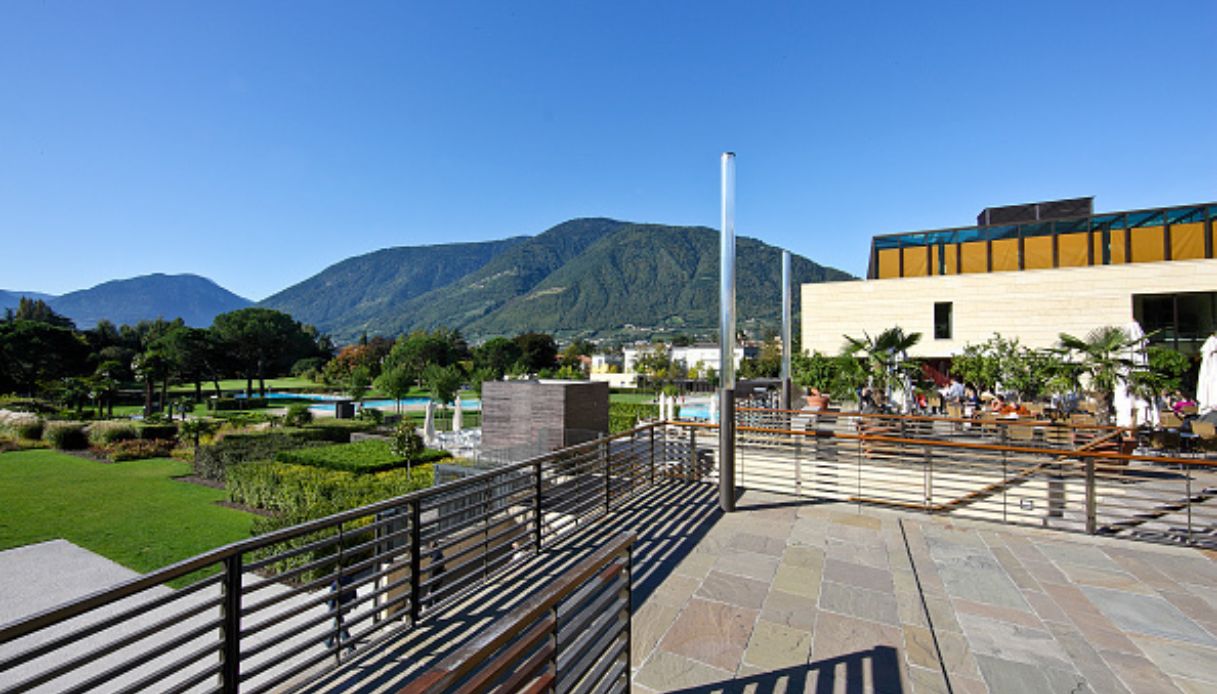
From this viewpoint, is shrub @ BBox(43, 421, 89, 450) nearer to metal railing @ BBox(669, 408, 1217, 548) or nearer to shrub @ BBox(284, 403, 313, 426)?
shrub @ BBox(284, 403, 313, 426)

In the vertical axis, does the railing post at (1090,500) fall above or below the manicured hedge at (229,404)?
above

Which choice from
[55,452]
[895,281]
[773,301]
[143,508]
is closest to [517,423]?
[143,508]

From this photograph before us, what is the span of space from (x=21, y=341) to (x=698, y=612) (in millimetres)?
60459

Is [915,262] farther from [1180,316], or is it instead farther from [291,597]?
[291,597]

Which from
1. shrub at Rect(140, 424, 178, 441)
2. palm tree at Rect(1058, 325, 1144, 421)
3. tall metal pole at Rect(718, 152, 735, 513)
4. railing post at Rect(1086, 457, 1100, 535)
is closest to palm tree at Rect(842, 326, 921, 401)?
palm tree at Rect(1058, 325, 1144, 421)

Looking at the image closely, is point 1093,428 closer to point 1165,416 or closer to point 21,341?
point 1165,416

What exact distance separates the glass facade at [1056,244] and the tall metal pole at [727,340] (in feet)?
82.1

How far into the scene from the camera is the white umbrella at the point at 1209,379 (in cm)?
1045

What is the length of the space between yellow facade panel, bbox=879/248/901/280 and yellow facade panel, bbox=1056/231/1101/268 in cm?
645

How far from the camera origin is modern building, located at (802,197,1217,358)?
2152cm

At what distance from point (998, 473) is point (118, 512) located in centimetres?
1812

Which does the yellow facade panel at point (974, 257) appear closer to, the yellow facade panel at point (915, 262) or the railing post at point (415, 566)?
the yellow facade panel at point (915, 262)

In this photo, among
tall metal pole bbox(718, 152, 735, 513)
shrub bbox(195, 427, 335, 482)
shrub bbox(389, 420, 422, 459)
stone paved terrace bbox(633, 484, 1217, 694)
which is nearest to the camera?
stone paved terrace bbox(633, 484, 1217, 694)

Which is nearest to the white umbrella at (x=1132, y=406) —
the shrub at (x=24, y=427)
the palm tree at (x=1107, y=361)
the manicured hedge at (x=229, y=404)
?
the palm tree at (x=1107, y=361)
